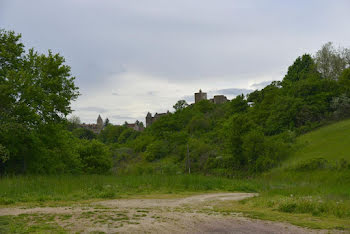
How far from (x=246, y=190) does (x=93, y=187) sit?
34.7 ft

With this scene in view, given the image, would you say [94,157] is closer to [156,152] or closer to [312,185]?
[312,185]

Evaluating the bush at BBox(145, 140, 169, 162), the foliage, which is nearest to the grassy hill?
the foliage

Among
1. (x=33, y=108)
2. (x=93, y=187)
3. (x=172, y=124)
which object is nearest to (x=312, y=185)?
(x=93, y=187)

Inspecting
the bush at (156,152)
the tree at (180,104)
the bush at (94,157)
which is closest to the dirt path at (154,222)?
the bush at (94,157)

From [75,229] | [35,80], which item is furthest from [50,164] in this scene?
[75,229]

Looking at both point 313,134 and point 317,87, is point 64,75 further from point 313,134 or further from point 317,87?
point 317,87

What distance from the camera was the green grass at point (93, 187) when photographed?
16625 mm

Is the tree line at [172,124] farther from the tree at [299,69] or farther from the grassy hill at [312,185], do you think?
the grassy hill at [312,185]

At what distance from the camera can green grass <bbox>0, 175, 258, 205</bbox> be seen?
1662 cm

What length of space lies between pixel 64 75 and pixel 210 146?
4140 cm

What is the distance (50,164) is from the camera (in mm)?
32781

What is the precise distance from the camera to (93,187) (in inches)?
776

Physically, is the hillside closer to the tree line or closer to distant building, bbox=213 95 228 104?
the tree line

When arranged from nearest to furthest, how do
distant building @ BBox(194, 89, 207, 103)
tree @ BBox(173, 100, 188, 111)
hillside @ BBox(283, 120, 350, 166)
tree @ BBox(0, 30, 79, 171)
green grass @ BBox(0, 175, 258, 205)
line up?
green grass @ BBox(0, 175, 258, 205)
tree @ BBox(0, 30, 79, 171)
hillside @ BBox(283, 120, 350, 166)
tree @ BBox(173, 100, 188, 111)
distant building @ BBox(194, 89, 207, 103)
